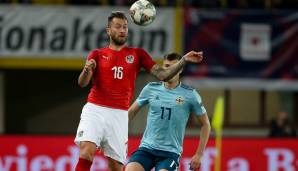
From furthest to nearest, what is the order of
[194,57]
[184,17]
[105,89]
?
[184,17] < [105,89] < [194,57]

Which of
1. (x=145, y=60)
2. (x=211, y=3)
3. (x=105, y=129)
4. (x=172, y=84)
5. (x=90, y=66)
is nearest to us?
(x=90, y=66)

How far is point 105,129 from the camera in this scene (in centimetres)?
982

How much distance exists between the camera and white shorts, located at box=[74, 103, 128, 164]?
9680mm

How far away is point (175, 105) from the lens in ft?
33.5

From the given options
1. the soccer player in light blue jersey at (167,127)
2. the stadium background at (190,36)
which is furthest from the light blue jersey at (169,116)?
the stadium background at (190,36)

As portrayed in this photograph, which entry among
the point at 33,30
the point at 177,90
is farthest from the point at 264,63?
the point at 177,90

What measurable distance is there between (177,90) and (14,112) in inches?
418

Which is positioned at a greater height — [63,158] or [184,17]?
[184,17]

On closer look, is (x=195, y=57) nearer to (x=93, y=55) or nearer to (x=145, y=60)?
(x=145, y=60)

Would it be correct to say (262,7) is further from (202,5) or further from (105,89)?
(105,89)

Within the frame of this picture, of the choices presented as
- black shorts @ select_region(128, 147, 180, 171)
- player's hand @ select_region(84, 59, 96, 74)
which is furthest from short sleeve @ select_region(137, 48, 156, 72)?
black shorts @ select_region(128, 147, 180, 171)

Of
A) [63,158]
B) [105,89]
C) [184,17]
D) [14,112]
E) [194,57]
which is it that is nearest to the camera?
[194,57]

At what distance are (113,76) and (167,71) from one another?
21.6 inches

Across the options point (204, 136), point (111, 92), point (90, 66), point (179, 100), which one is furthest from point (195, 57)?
point (204, 136)
